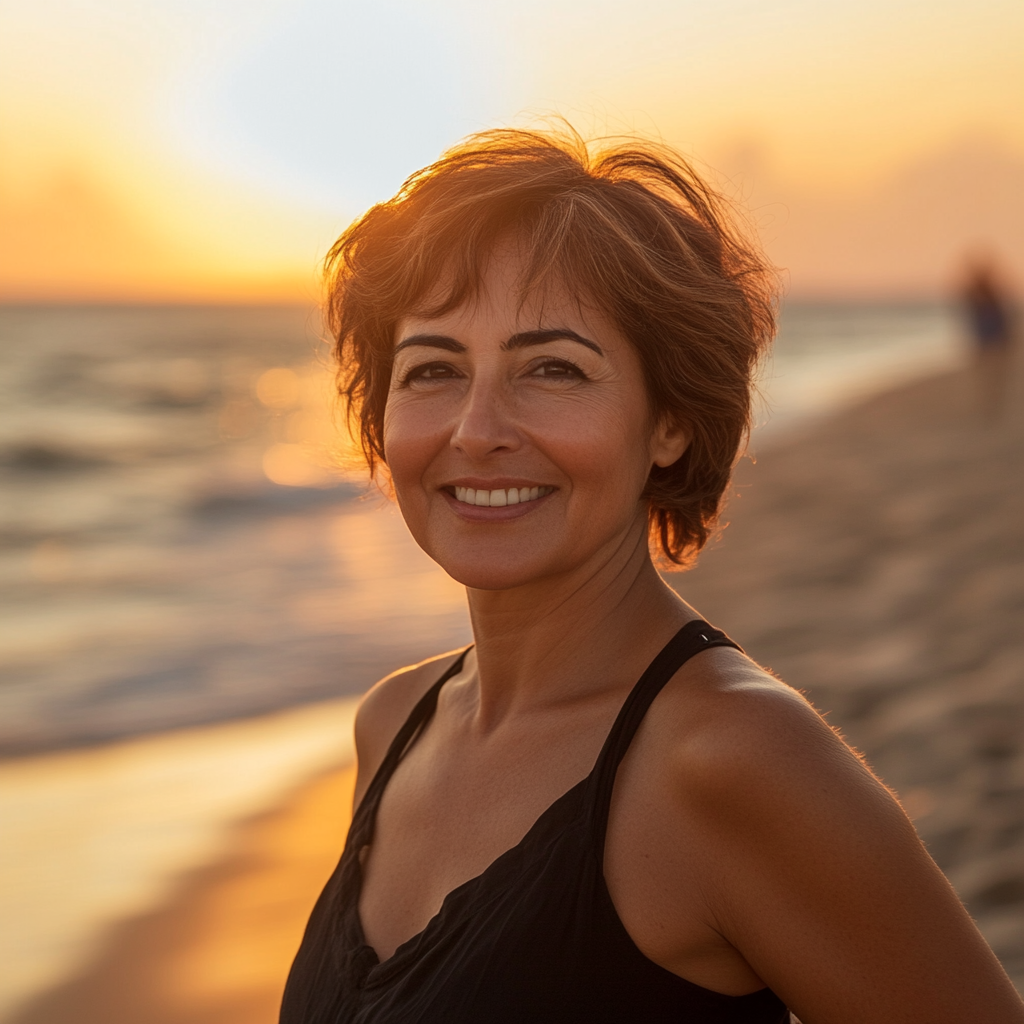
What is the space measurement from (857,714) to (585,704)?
15.2 feet

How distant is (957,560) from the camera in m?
9.30

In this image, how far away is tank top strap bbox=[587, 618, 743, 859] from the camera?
5.82ft

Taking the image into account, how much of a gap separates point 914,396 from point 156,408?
26401 mm

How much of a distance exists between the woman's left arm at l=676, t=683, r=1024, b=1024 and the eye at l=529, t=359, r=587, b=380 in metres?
0.73

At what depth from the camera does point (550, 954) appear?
1718 millimetres

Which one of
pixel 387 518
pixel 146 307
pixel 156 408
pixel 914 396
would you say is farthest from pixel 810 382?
pixel 146 307

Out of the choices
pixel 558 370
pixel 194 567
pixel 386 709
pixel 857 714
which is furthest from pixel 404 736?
pixel 194 567

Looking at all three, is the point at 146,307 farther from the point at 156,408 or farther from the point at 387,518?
the point at 387,518

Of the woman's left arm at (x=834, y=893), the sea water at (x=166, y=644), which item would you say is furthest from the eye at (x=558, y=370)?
the sea water at (x=166, y=644)

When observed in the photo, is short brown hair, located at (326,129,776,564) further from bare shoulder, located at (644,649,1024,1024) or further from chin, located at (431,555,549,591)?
bare shoulder, located at (644,649,1024,1024)

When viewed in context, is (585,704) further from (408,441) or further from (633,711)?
(408,441)

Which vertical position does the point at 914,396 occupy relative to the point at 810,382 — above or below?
below

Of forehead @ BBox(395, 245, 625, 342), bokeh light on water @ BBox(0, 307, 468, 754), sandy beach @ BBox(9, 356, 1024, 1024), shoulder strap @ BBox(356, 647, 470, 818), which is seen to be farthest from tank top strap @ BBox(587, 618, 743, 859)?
bokeh light on water @ BBox(0, 307, 468, 754)

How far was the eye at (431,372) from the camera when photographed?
2.17 metres
